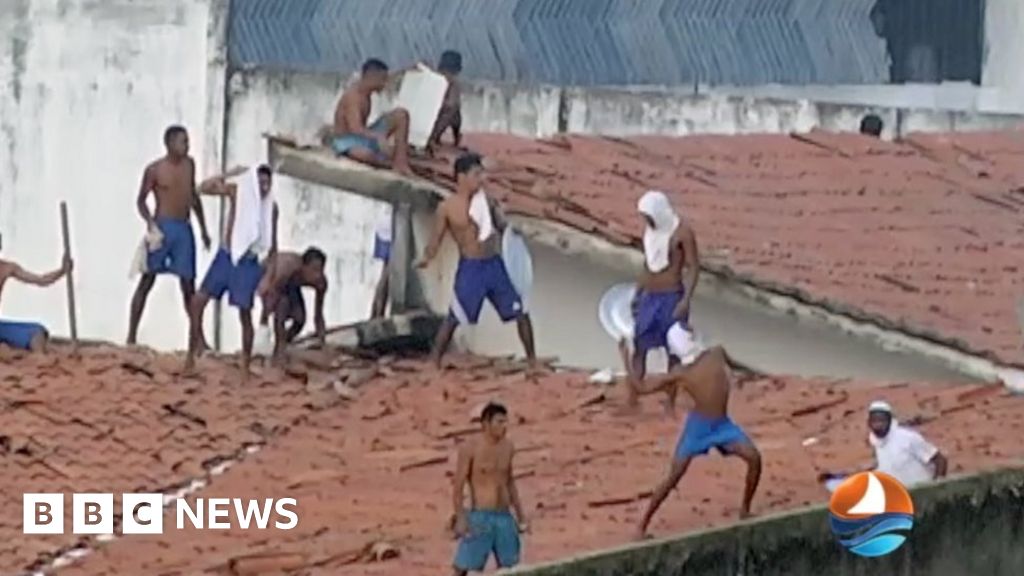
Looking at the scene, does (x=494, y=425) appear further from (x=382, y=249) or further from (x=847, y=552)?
(x=382, y=249)

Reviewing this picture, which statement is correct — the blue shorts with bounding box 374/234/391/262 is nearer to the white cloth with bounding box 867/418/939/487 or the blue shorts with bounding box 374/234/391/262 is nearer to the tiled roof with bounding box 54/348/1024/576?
the tiled roof with bounding box 54/348/1024/576

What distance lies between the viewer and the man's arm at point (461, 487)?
52.0 ft

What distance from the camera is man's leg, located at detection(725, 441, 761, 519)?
1647 cm

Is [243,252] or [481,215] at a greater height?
[481,215]

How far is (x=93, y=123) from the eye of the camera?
27.1 meters

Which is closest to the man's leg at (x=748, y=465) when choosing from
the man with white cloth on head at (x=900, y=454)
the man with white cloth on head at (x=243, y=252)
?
the man with white cloth on head at (x=900, y=454)

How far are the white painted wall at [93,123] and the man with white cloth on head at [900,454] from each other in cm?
1019

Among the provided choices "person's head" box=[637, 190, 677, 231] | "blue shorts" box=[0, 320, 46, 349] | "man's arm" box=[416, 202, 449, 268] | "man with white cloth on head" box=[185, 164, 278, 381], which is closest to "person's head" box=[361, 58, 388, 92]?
"man with white cloth on head" box=[185, 164, 278, 381]

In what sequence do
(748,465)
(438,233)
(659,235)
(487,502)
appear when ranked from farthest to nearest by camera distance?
(438,233) < (659,235) < (748,465) < (487,502)

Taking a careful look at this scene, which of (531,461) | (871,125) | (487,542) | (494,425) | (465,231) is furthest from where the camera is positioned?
(871,125)

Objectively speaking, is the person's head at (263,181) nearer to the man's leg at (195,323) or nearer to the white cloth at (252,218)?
the white cloth at (252,218)

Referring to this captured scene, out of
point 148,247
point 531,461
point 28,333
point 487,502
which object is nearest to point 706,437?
point 487,502

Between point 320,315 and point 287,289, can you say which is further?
point 320,315

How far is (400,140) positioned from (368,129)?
1.39 feet
